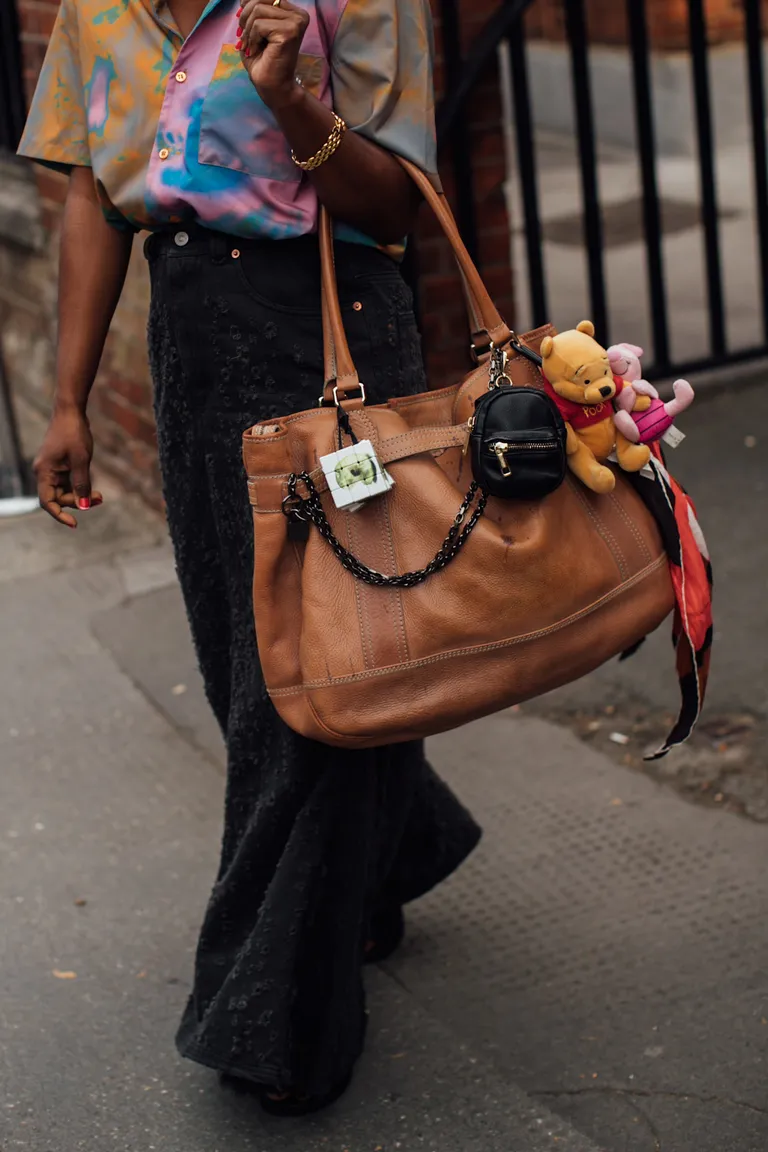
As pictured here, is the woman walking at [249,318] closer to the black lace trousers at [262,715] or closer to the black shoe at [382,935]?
the black lace trousers at [262,715]

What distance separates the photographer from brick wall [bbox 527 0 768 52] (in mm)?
12023

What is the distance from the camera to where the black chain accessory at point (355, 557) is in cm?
222

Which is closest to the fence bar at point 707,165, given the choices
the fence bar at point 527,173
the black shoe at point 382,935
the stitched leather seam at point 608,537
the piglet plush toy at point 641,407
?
the fence bar at point 527,173

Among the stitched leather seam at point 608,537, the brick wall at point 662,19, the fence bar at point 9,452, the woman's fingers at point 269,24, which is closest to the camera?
the woman's fingers at point 269,24

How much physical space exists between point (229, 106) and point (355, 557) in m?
0.67

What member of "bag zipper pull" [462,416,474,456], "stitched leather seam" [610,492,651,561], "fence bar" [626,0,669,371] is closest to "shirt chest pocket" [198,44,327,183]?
"bag zipper pull" [462,416,474,456]

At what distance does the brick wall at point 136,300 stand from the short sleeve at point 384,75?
105 inches

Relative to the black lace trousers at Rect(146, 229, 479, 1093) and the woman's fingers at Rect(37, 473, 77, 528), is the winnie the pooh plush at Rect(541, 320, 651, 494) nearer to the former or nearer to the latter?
the black lace trousers at Rect(146, 229, 479, 1093)

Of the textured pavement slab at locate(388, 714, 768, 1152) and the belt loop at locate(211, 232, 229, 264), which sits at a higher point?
the belt loop at locate(211, 232, 229, 264)

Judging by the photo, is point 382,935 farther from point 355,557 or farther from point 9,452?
point 9,452

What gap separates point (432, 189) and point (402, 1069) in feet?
4.87

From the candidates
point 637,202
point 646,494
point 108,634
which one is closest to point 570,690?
point 108,634

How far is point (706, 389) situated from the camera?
604cm

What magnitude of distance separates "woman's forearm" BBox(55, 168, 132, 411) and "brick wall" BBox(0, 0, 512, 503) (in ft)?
8.27
